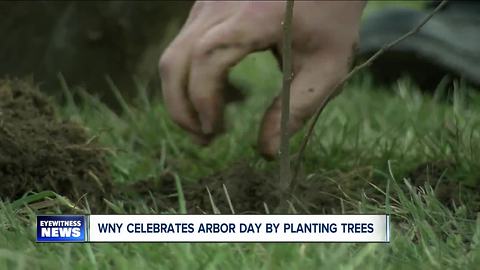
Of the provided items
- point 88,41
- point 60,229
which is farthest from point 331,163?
point 88,41

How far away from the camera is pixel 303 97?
1.96m

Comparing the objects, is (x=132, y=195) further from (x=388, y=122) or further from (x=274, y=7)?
(x=388, y=122)

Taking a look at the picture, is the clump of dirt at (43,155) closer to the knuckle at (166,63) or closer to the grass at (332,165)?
the grass at (332,165)

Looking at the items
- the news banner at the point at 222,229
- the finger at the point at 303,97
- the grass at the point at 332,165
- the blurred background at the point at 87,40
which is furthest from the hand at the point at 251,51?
the blurred background at the point at 87,40

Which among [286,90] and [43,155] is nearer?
[286,90]

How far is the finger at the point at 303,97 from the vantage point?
1.96 metres

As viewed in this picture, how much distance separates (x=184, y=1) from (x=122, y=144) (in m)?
1.00

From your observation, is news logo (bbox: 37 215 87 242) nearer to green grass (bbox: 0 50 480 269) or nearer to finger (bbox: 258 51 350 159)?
green grass (bbox: 0 50 480 269)

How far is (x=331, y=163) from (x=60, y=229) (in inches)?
34.4

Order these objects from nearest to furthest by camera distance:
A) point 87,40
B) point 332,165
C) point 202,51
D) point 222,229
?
point 222,229 < point 202,51 < point 332,165 < point 87,40

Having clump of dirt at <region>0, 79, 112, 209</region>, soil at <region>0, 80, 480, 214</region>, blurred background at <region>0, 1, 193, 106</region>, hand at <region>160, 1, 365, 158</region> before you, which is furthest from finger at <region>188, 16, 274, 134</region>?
blurred background at <region>0, 1, 193, 106</region>

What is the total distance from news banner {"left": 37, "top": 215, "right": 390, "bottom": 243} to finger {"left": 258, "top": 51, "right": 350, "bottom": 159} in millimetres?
363

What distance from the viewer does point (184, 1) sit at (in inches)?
138

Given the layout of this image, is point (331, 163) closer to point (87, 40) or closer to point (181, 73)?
point (181, 73)
